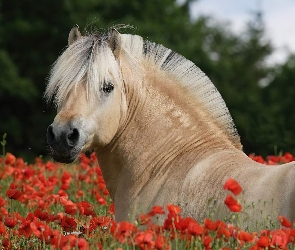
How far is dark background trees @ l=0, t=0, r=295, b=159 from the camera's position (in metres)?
32.4

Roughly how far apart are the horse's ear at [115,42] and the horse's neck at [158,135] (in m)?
0.41

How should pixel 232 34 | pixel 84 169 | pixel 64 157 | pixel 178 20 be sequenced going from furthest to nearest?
pixel 232 34 → pixel 178 20 → pixel 84 169 → pixel 64 157

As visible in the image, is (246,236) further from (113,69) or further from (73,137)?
(113,69)

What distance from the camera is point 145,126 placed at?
6652 millimetres

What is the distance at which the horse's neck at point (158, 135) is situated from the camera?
6.62m

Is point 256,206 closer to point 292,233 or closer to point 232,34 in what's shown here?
point 292,233

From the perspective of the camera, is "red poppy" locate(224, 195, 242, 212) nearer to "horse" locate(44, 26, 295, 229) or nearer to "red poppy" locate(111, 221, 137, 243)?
"red poppy" locate(111, 221, 137, 243)

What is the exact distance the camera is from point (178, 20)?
4084 centimetres

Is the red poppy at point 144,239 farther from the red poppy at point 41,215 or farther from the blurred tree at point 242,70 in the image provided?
the blurred tree at point 242,70

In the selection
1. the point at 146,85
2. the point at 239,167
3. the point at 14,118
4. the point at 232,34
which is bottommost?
the point at 239,167

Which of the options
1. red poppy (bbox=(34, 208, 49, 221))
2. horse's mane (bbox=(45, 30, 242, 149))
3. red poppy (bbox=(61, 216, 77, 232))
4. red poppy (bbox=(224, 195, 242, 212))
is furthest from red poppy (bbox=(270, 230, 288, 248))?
horse's mane (bbox=(45, 30, 242, 149))

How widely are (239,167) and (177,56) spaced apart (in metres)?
1.30

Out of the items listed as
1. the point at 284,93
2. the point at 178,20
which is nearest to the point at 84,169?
the point at 178,20

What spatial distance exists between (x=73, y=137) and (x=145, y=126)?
2.74 feet
